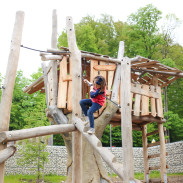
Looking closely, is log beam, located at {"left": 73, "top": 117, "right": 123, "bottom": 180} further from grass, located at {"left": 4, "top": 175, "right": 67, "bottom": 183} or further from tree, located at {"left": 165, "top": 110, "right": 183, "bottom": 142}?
tree, located at {"left": 165, "top": 110, "right": 183, "bottom": 142}

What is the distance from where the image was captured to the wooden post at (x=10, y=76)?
5848 millimetres

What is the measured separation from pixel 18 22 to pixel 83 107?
245cm

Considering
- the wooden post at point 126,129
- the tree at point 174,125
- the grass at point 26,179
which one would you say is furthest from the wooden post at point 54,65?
the tree at point 174,125

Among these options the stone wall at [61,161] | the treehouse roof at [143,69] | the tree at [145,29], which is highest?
the tree at [145,29]

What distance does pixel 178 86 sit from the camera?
24.1 meters

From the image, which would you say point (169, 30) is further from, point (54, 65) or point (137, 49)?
point (54, 65)

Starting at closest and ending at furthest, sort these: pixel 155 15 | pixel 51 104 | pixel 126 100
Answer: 1. pixel 126 100
2. pixel 51 104
3. pixel 155 15

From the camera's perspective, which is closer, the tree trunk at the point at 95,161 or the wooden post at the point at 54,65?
the tree trunk at the point at 95,161

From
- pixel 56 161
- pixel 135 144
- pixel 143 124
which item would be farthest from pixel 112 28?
pixel 143 124

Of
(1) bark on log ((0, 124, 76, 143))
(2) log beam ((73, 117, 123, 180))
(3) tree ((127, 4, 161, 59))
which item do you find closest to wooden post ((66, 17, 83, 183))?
(2) log beam ((73, 117, 123, 180))

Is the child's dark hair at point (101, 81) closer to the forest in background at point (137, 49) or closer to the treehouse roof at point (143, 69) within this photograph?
the treehouse roof at point (143, 69)

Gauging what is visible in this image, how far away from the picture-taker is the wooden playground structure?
17.3ft

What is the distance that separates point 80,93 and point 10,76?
1.67 metres

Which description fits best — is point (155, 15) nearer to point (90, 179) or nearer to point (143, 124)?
point (143, 124)
